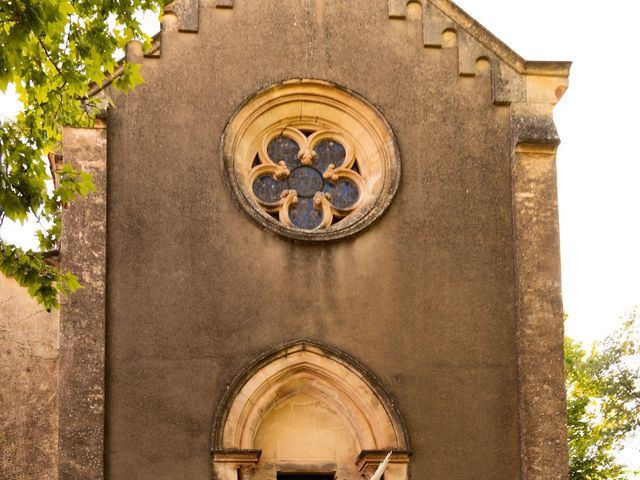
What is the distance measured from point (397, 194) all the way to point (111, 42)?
5.10 m

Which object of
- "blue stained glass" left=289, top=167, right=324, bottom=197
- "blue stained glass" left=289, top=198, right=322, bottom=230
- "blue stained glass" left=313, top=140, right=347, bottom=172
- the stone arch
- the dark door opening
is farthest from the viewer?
"blue stained glass" left=313, top=140, right=347, bottom=172

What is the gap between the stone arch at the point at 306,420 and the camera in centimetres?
1513

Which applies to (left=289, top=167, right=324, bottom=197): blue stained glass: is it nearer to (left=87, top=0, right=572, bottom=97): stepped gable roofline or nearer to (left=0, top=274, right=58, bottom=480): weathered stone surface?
(left=87, top=0, right=572, bottom=97): stepped gable roofline

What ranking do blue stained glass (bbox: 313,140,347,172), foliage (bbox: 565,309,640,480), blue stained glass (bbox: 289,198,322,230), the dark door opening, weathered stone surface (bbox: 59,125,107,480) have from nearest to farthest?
weathered stone surface (bbox: 59,125,107,480) < the dark door opening < blue stained glass (bbox: 289,198,322,230) < blue stained glass (bbox: 313,140,347,172) < foliage (bbox: 565,309,640,480)

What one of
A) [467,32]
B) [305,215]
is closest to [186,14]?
[305,215]

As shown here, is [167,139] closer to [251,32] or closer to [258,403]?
[251,32]

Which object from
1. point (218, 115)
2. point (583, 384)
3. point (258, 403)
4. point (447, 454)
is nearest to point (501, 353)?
point (447, 454)

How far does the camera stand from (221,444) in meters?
15.0

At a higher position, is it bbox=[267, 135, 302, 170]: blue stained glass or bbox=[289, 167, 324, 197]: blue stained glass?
bbox=[267, 135, 302, 170]: blue stained glass

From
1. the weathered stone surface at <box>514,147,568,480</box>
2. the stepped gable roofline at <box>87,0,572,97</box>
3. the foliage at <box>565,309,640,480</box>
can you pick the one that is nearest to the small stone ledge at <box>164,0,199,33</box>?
the stepped gable roofline at <box>87,0,572,97</box>

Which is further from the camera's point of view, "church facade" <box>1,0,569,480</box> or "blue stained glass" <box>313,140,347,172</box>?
"blue stained glass" <box>313,140,347,172</box>

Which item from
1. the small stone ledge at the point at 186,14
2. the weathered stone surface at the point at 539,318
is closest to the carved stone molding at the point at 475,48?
the weathered stone surface at the point at 539,318

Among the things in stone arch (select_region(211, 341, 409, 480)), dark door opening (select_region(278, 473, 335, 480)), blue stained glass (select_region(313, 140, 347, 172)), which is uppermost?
blue stained glass (select_region(313, 140, 347, 172))

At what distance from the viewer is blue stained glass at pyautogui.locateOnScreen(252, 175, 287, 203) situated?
1645 cm
